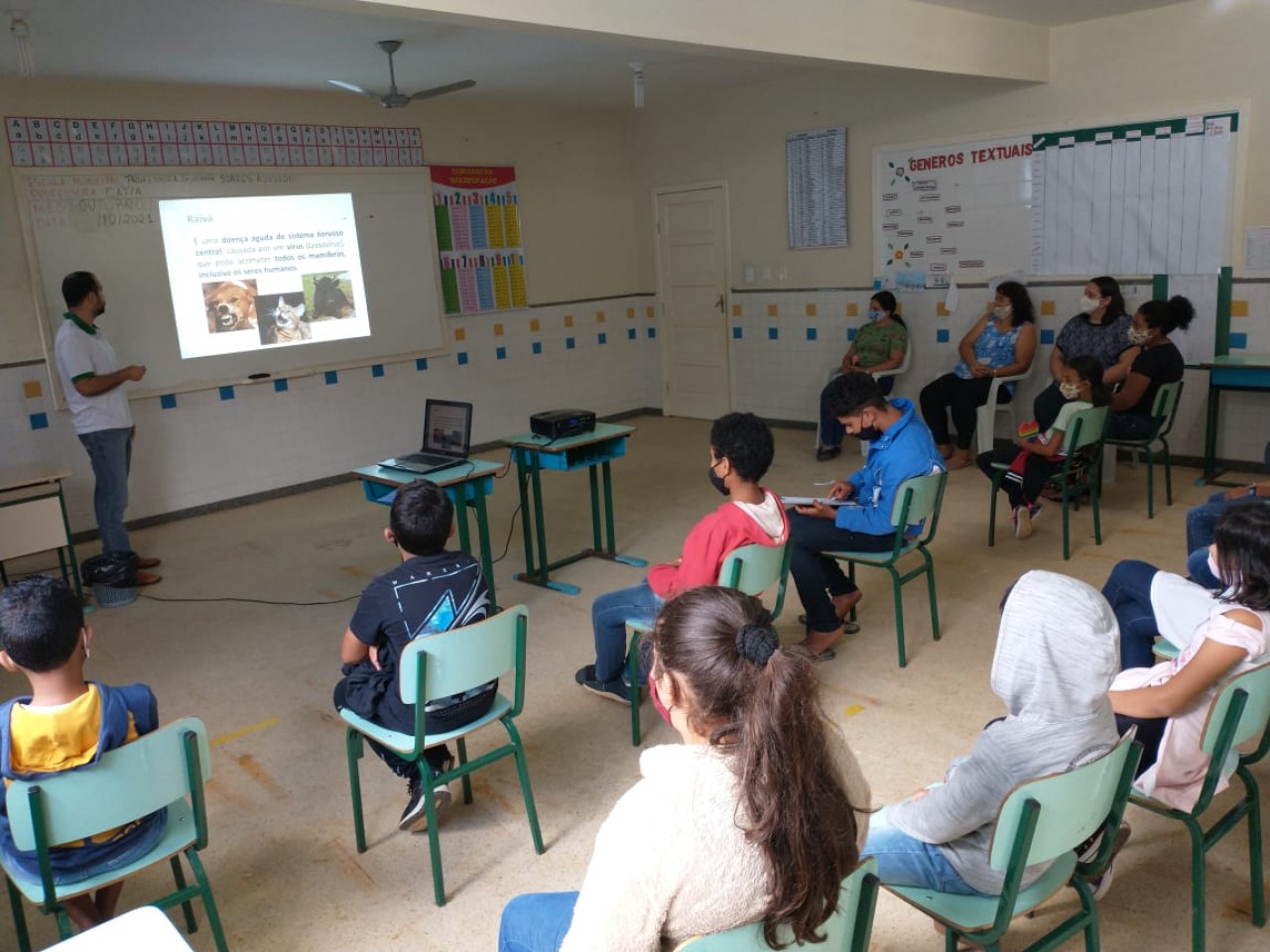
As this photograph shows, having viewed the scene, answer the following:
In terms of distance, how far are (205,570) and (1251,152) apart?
6.12 metres

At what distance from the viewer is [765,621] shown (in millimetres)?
1355

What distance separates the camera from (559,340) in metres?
8.16

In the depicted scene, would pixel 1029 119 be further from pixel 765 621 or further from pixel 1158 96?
→ pixel 765 621

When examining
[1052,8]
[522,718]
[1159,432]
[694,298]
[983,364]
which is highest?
[1052,8]

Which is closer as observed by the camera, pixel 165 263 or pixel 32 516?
pixel 32 516

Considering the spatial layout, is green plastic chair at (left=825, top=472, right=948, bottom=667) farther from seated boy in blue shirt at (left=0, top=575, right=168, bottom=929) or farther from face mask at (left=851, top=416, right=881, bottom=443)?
seated boy in blue shirt at (left=0, top=575, right=168, bottom=929)

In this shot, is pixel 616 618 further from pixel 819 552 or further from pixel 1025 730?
pixel 1025 730

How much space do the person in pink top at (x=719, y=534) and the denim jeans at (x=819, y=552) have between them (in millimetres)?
504

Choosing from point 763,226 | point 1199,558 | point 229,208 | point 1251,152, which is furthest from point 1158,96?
point 229,208

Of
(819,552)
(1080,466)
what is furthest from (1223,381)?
(819,552)

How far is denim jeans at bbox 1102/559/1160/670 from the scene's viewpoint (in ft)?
8.91

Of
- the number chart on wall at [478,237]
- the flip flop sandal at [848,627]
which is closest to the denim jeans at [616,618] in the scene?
the flip flop sandal at [848,627]

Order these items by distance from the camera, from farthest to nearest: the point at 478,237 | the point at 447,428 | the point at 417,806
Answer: the point at 478,237
the point at 447,428
the point at 417,806

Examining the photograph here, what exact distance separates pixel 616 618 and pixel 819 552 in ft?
2.85
